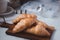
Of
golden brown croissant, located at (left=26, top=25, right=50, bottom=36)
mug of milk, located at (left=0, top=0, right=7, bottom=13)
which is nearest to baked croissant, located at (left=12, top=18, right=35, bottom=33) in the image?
golden brown croissant, located at (left=26, top=25, right=50, bottom=36)

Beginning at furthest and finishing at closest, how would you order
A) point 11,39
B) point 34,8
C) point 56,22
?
point 34,8 < point 56,22 < point 11,39

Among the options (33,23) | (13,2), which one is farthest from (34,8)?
(33,23)

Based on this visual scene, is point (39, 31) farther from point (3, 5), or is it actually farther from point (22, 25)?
point (3, 5)

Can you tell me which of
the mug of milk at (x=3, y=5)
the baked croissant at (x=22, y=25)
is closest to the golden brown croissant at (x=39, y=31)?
the baked croissant at (x=22, y=25)

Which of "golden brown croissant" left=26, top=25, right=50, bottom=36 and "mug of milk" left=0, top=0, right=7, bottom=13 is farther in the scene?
"mug of milk" left=0, top=0, right=7, bottom=13

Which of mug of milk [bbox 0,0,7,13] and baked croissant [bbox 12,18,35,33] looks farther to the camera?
mug of milk [bbox 0,0,7,13]

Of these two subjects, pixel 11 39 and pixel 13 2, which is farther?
pixel 13 2

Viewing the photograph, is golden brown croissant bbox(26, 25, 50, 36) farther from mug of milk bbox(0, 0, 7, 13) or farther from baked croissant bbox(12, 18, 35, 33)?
mug of milk bbox(0, 0, 7, 13)

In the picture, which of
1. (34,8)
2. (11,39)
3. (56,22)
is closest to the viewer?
(11,39)

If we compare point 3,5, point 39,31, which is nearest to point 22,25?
point 39,31

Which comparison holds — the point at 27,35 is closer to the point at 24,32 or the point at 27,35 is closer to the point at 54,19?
the point at 24,32

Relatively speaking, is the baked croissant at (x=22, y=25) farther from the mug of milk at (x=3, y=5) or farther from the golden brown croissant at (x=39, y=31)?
the mug of milk at (x=3, y=5)
